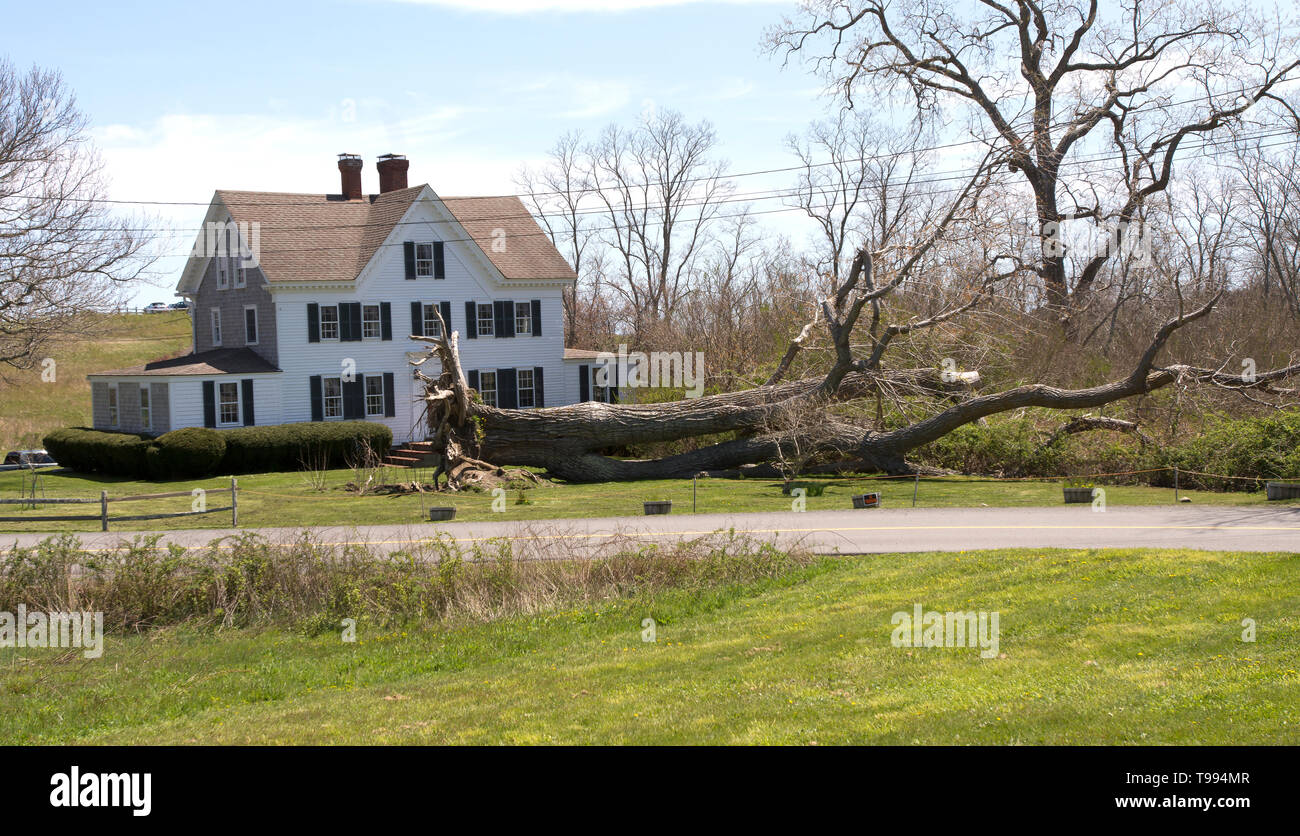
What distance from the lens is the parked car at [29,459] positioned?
37.5 metres

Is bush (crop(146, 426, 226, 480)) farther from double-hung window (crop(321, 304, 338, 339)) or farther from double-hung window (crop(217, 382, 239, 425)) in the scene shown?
double-hung window (crop(321, 304, 338, 339))

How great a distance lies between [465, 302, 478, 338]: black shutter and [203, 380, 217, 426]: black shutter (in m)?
9.27

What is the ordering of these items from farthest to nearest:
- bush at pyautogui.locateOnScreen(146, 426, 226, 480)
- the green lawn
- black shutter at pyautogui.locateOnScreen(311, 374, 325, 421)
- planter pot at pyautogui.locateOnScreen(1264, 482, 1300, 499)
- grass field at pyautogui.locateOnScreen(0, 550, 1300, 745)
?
black shutter at pyautogui.locateOnScreen(311, 374, 325, 421) < bush at pyautogui.locateOnScreen(146, 426, 226, 480) < the green lawn < planter pot at pyautogui.locateOnScreen(1264, 482, 1300, 499) < grass field at pyautogui.locateOnScreen(0, 550, 1300, 745)

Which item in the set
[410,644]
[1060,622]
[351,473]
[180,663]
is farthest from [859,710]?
[351,473]

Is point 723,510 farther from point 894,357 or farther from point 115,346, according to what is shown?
point 115,346

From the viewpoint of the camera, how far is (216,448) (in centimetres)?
3020

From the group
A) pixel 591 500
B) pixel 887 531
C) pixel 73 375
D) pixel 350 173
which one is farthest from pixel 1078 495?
pixel 73 375

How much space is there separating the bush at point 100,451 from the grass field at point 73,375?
12.9ft

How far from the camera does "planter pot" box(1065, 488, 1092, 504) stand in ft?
64.9

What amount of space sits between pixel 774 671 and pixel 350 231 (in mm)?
33339

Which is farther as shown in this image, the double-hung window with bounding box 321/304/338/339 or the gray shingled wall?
the double-hung window with bounding box 321/304/338/339

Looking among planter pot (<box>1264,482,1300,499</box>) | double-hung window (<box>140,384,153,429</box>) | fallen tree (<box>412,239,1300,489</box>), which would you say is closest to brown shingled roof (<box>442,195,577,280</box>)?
double-hung window (<box>140,384,153,429</box>)

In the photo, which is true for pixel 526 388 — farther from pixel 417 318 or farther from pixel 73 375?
pixel 73 375
